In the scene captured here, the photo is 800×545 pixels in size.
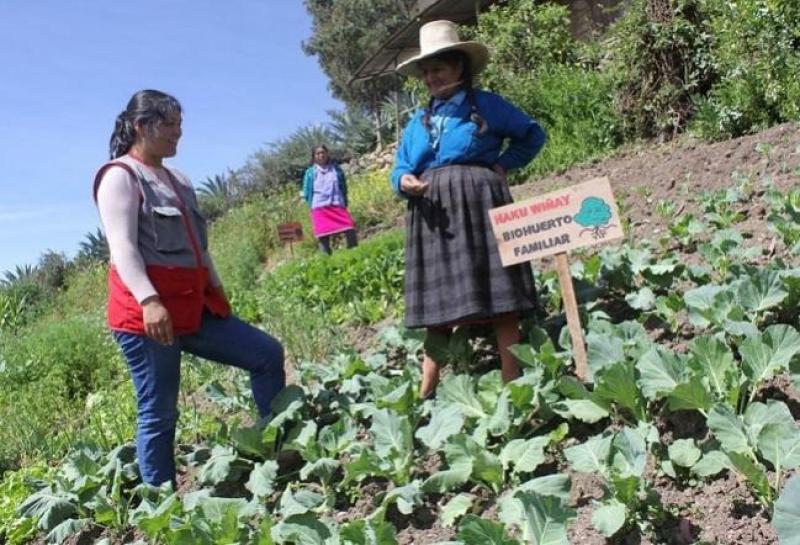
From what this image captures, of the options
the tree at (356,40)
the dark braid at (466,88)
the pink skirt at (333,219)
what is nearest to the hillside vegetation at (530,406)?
the dark braid at (466,88)

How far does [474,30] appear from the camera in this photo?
46.3 ft

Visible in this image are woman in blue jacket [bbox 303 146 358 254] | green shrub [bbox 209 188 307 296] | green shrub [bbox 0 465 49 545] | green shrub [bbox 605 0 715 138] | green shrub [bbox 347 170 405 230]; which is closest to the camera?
green shrub [bbox 0 465 49 545]

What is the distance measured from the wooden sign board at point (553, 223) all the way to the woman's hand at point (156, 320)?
1.25 meters

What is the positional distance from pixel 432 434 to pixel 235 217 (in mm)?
13919

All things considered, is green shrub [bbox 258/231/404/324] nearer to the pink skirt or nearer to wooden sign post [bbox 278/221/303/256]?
the pink skirt

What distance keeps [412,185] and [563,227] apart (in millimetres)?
599

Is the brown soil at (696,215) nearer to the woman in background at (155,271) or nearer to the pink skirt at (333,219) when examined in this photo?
the woman in background at (155,271)

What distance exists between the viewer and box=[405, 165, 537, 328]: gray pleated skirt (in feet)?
10.0

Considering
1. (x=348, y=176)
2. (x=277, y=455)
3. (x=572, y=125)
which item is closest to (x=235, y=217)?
(x=348, y=176)

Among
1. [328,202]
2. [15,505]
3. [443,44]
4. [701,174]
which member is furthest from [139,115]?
[328,202]

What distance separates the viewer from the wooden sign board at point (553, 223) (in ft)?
9.59

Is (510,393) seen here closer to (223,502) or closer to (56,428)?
(223,502)

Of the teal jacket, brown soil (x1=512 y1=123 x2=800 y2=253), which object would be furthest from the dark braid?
the teal jacket

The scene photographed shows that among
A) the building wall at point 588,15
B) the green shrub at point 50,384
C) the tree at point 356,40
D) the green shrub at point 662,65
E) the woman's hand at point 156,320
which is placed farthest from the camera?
the tree at point 356,40
